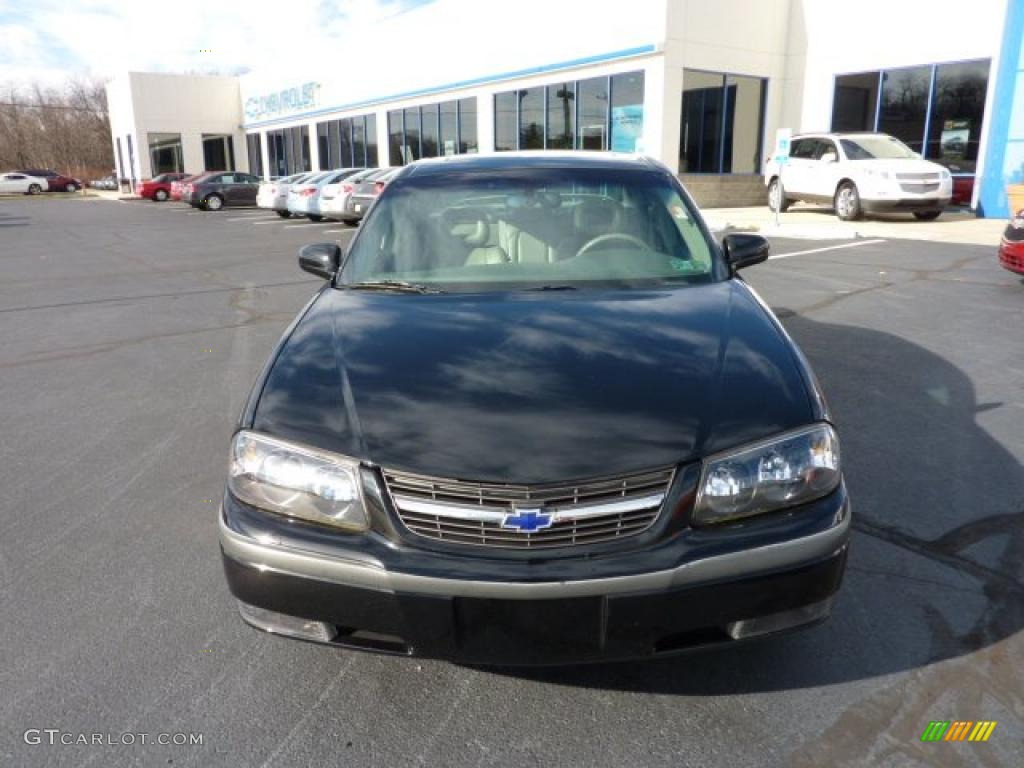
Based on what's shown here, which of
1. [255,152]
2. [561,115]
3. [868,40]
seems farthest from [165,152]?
[868,40]

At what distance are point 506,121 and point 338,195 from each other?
8310mm

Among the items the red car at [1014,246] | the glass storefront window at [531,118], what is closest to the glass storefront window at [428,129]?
the glass storefront window at [531,118]

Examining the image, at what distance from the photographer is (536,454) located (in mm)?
2107

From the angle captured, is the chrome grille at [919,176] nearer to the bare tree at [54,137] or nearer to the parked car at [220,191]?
the parked car at [220,191]

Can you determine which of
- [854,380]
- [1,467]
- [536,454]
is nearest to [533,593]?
[536,454]

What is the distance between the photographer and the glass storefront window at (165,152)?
4916 cm

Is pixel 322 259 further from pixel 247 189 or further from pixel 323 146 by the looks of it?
pixel 323 146

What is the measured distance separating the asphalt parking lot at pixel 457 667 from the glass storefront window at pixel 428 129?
26761mm

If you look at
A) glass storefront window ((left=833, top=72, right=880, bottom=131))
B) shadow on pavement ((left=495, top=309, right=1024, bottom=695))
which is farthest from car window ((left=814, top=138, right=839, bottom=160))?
shadow on pavement ((left=495, top=309, right=1024, bottom=695))

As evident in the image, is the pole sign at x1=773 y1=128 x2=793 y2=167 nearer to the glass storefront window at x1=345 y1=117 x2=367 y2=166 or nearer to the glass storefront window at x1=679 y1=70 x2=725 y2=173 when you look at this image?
the glass storefront window at x1=679 y1=70 x2=725 y2=173

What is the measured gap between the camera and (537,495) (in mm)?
2061

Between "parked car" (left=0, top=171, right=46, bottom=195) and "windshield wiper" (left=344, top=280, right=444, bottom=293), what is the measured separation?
60.7 m

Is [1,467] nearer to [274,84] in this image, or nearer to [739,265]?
[739,265]

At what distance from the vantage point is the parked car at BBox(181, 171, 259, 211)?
31.9 m
